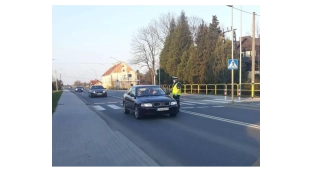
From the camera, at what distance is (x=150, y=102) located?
11297 millimetres

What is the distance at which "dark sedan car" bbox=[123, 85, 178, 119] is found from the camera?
443 inches

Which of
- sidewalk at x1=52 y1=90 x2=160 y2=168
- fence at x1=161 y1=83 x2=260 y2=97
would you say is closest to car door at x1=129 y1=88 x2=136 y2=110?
sidewalk at x1=52 y1=90 x2=160 y2=168

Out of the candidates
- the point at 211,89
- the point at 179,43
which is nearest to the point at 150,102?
the point at 211,89

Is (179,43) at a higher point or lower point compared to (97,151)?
higher

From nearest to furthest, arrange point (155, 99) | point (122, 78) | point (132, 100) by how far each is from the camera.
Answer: point (155, 99), point (132, 100), point (122, 78)

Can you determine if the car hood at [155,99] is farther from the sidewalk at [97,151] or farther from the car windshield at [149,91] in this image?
the sidewalk at [97,151]

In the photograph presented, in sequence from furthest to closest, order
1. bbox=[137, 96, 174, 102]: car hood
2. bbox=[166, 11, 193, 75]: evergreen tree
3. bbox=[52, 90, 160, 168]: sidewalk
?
bbox=[166, 11, 193, 75]: evergreen tree
bbox=[137, 96, 174, 102]: car hood
bbox=[52, 90, 160, 168]: sidewalk

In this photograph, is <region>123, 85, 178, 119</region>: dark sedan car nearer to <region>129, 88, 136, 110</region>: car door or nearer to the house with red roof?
<region>129, 88, 136, 110</region>: car door

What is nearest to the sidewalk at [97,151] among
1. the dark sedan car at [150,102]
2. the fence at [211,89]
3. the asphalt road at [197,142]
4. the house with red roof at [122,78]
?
the asphalt road at [197,142]

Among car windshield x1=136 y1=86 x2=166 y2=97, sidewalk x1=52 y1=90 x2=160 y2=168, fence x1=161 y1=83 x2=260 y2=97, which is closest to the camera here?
sidewalk x1=52 y1=90 x2=160 y2=168

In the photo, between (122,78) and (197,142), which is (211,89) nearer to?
(197,142)

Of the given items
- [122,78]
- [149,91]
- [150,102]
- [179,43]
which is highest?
[179,43]
